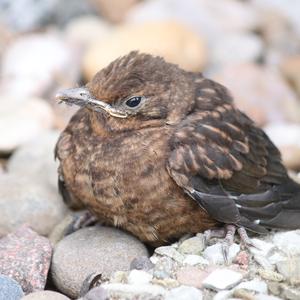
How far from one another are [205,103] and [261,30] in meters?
3.30

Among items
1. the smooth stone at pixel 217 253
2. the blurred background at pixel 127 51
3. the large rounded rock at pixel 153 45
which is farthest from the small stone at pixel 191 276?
the large rounded rock at pixel 153 45

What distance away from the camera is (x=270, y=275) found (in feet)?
12.0

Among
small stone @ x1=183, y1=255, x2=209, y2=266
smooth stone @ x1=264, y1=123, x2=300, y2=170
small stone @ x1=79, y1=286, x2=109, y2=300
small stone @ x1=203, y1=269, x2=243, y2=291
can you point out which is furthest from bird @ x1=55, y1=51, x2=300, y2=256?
smooth stone @ x1=264, y1=123, x2=300, y2=170

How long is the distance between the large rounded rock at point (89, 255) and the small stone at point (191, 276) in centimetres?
27

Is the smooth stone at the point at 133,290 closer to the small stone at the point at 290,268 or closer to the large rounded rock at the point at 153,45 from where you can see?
the small stone at the point at 290,268

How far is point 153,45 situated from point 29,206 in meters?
A: 2.24

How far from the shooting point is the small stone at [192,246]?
3887 mm

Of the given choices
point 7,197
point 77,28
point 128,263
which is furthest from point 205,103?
point 77,28

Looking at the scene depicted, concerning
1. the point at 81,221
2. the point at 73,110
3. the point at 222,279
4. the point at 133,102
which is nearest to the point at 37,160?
the point at 81,221

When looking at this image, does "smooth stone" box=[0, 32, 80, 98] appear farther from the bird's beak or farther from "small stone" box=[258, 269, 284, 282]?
"small stone" box=[258, 269, 284, 282]

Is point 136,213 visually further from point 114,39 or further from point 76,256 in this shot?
point 114,39

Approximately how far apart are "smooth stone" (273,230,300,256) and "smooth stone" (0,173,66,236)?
1.13 m

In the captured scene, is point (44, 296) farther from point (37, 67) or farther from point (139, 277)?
point (37, 67)

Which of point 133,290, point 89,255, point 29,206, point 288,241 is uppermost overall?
point 288,241
